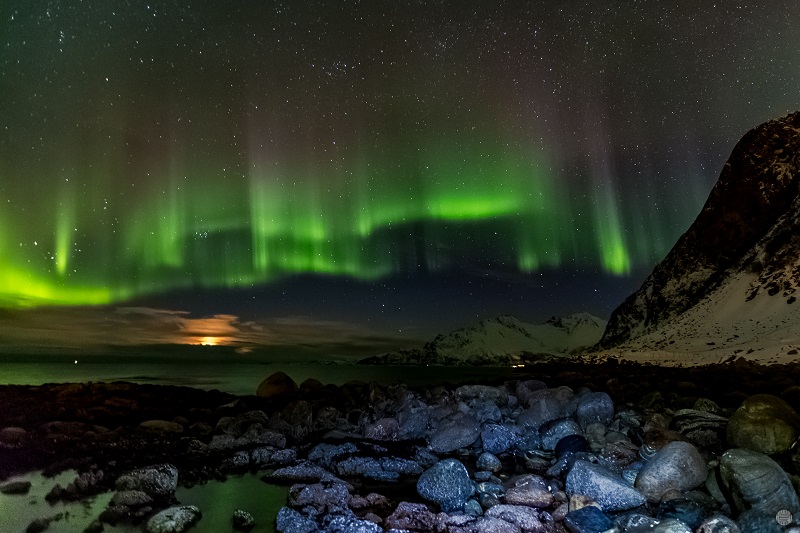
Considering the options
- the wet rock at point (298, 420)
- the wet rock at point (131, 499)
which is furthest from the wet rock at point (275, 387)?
the wet rock at point (131, 499)

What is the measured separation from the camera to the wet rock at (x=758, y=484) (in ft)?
28.3

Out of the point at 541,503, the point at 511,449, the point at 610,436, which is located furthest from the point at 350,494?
the point at 610,436

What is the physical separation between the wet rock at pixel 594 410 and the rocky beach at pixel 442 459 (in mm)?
57

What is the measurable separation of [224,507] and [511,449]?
8707mm

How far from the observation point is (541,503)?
10.5 metres

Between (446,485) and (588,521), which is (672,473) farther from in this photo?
(446,485)

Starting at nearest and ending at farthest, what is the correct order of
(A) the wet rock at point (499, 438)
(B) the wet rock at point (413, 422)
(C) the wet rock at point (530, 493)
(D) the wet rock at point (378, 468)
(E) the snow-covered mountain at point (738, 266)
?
(C) the wet rock at point (530, 493) → (D) the wet rock at point (378, 468) → (A) the wet rock at point (499, 438) → (B) the wet rock at point (413, 422) → (E) the snow-covered mountain at point (738, 266)

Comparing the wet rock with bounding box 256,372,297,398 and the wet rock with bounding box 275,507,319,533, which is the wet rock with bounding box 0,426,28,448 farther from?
the wet rock with bounding box 256,372,297,398

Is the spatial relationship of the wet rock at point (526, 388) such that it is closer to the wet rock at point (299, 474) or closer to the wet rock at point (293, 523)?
the wet rock at point (299, 474)

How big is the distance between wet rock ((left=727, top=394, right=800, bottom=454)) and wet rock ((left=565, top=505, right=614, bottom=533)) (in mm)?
5381

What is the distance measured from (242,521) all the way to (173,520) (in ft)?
4.24

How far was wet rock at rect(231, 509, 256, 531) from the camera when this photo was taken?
9967mm

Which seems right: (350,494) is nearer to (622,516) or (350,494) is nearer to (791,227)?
(622,516)

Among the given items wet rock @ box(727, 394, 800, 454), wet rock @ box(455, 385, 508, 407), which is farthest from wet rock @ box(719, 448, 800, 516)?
wet rock @ box(455, 385, 508, 407)
